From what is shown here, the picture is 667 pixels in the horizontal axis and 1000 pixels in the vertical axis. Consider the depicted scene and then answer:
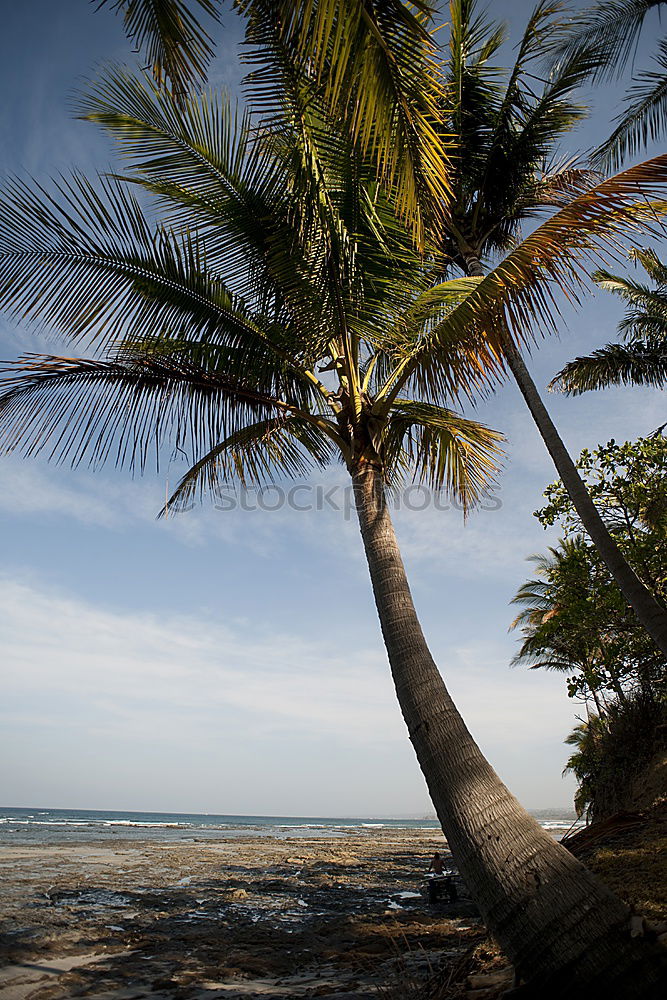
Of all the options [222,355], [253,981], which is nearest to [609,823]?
[253,981]

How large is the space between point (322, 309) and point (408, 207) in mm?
1499

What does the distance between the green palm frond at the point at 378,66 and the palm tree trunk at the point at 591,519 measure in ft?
8.47

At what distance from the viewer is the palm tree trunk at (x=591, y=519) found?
6934 mm

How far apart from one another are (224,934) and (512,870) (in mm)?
5462

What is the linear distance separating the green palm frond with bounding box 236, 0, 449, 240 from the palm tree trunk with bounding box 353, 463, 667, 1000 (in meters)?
3.11

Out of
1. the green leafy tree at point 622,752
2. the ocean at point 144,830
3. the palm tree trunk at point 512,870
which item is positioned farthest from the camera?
the ocean at point 144,830

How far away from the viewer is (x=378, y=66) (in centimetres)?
345

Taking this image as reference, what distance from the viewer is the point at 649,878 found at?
13.6ft

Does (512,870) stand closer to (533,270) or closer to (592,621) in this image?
(533,270)

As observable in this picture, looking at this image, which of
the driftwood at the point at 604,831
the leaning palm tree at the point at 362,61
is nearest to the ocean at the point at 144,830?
the driftwood at the point at 604,831

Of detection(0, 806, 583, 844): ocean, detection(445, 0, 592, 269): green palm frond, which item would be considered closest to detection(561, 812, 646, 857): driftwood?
detection(0, 806, 583, 844): ocean

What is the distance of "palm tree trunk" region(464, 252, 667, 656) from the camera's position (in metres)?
6.93

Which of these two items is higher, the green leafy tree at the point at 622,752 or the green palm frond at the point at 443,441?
the green palm frond at the point at 443,441

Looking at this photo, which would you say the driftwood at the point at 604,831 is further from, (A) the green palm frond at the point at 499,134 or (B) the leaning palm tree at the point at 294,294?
(A) the green palm frond at the point at 499,134
